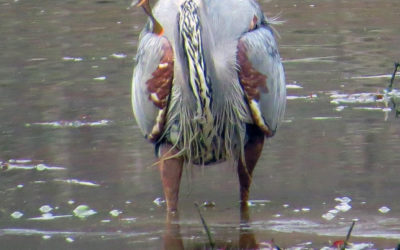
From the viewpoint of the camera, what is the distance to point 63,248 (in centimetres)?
569

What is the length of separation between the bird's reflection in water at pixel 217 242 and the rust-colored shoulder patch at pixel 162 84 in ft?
1.77

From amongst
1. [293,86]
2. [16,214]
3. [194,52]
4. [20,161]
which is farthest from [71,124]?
[194,52]

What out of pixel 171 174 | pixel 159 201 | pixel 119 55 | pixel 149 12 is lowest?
pixel 119 55

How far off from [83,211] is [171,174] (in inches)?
22.1

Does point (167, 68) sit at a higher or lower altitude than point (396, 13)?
higher

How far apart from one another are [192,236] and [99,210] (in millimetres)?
766

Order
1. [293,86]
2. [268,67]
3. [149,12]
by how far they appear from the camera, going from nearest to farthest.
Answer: [149,12]
[268,67]
[293,86]

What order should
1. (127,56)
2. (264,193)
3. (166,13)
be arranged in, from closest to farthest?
(166,13) → (264,193) → (127,56)

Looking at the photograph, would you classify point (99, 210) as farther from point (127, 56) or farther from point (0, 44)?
point (0, 44)

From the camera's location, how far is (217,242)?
568cm

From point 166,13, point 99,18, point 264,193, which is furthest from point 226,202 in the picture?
point 99,18

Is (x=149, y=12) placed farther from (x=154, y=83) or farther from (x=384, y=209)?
(x=384, y=209)

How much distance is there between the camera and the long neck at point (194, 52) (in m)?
5.68

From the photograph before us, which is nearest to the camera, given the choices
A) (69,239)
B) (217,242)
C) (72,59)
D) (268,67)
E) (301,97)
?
(217,242)
